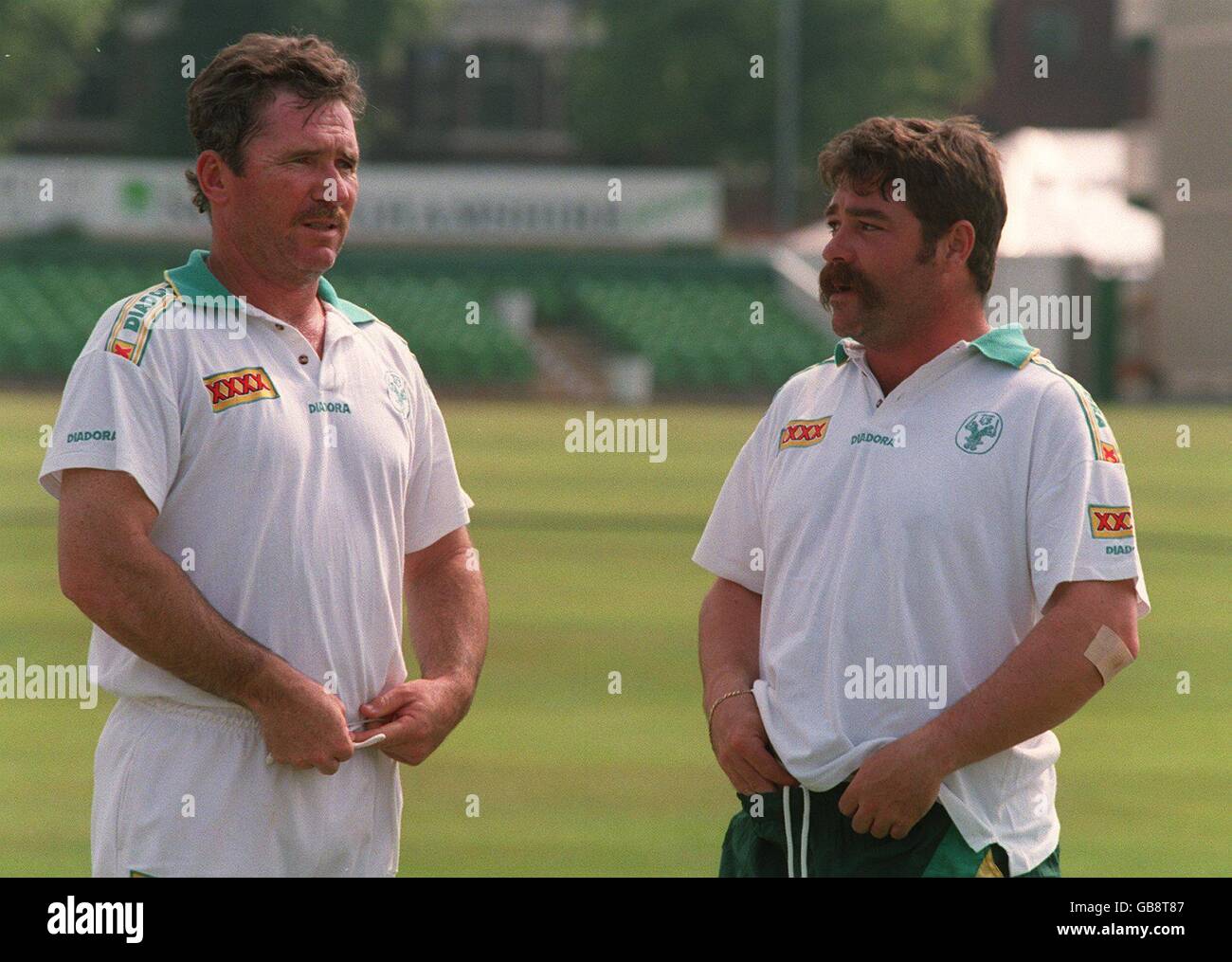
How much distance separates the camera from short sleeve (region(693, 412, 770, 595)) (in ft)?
11.8

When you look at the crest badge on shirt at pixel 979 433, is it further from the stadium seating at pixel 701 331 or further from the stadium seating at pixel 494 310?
the stadium seating at pixel 701 331

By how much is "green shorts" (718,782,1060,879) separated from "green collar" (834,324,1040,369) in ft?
2.65

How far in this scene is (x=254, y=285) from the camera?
3.32 metres

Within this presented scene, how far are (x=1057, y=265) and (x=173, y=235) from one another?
1931 centimetres

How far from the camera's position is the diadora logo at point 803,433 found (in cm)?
340

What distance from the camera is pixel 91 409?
3.06 m

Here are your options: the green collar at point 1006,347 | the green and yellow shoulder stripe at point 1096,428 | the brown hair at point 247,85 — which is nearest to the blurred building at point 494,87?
the brown hair at point 247,85

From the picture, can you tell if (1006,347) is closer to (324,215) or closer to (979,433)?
(979,433)

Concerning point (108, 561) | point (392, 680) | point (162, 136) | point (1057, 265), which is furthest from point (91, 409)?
point (162, 136)

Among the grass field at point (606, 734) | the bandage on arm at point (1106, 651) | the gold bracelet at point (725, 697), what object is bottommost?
the grass field at point (606, 734)

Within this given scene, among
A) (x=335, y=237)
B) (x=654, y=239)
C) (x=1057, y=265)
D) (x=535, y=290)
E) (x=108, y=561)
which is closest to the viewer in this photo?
(x=108, y=561)

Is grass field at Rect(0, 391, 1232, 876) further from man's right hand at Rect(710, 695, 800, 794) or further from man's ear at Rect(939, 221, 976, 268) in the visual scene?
man's ear at Rect(939, 221, 976, 268)

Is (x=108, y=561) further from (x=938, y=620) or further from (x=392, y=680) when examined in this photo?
(x=938, y=620)

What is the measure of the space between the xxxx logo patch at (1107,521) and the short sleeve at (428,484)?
3.97ft
